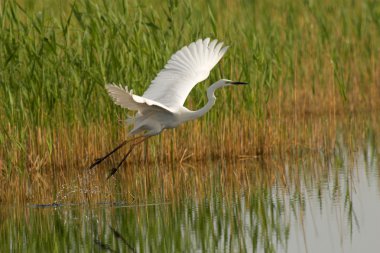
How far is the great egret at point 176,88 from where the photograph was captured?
32.1ft

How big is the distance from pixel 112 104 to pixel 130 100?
2290 millimetres

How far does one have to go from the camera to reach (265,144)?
11703 mm

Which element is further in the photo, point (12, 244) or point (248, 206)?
point (248, 206)

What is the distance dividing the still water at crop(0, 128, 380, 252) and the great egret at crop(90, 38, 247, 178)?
2.62 feet

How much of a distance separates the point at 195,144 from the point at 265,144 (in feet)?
2.76

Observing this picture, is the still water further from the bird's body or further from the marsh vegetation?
the bird's body

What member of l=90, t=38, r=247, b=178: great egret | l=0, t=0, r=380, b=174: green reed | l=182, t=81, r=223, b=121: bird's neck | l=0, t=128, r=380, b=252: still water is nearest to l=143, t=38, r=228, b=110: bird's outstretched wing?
l=90, t=38, r=247, b=178: great egret

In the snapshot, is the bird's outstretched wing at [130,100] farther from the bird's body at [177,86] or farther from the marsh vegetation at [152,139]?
the marsh vegetation at [152,139]

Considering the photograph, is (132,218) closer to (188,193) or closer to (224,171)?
(188,193)

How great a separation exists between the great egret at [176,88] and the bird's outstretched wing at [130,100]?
0.07 metres

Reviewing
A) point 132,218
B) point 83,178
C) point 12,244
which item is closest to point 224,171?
point 83,178

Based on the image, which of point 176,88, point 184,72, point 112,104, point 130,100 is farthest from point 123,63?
point 130,100

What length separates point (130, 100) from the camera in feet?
28.9

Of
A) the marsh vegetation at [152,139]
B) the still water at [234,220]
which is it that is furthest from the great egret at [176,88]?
the still water at [234,220]
